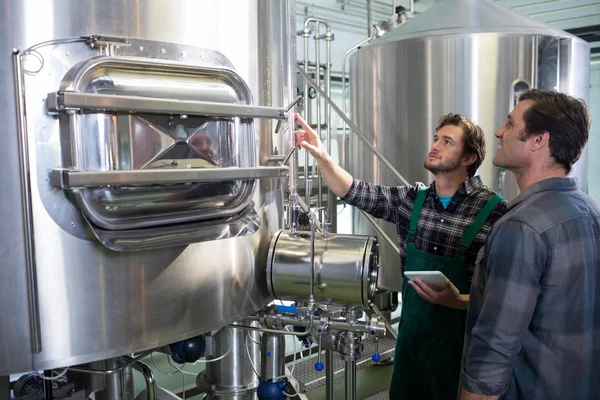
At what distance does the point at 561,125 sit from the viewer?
1.20 m

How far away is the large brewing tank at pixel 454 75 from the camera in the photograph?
8.75ft

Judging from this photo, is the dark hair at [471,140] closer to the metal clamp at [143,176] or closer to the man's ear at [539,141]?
the man's ear at [539,141]

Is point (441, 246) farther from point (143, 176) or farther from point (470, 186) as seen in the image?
point (143, 176)

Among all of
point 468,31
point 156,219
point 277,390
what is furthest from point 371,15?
point 156,219

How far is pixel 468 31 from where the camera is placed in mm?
2674

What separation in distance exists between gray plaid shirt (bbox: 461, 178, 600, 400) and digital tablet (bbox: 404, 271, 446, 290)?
0.89 feet

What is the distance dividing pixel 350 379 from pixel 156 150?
102cm

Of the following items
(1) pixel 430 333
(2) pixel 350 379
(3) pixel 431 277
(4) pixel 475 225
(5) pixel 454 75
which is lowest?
(2) pixel 350 379

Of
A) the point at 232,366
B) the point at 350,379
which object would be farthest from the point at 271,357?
the point at 350,379

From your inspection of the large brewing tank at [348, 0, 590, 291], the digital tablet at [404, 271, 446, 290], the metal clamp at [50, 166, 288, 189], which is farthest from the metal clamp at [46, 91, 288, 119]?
the large brewing tank at [348, 0, 590, 291]

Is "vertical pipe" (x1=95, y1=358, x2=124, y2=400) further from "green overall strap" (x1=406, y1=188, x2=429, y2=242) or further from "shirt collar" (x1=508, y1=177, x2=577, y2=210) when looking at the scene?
"shirt collar" (x1=508, y1=177, x2=577, y2=210)

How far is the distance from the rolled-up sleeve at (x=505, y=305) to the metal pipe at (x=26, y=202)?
2.87 ft

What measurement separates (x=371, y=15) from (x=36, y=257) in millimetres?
4552

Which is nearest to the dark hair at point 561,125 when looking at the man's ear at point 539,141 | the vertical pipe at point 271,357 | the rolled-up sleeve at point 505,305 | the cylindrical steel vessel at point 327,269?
the man's ear at point 539,141
